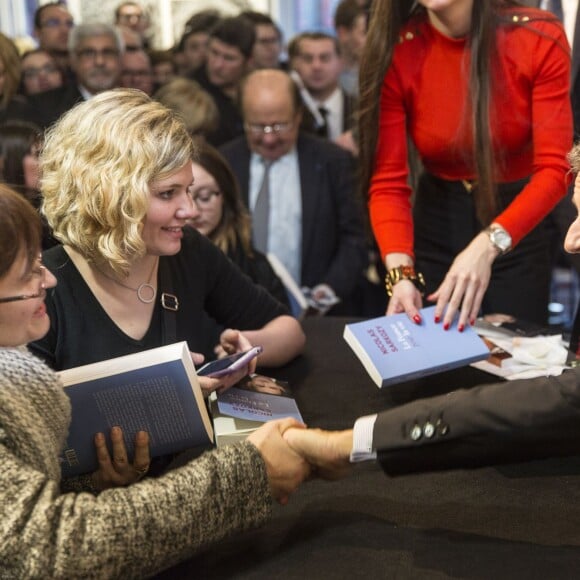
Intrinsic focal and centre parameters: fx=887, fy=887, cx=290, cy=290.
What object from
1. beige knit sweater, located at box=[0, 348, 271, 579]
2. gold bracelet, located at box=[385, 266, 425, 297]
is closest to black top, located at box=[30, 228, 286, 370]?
gold bracelet, located at box=[385, 266, 425, 297]

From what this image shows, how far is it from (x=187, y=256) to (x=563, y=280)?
→ 395cm

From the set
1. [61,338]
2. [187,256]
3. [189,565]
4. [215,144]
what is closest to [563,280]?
[215,144]

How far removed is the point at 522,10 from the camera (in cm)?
223

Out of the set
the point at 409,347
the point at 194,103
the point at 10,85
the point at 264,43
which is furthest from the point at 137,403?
the point at 264,43

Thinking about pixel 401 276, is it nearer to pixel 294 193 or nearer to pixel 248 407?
pixel 248 407

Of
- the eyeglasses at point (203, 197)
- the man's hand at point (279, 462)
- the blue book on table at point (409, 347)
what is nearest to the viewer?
the man's hand at point (279, 462)

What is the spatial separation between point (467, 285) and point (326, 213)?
1.99m

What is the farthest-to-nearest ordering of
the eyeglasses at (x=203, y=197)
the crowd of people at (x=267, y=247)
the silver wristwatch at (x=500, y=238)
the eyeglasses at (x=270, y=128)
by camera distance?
the eyeglasses at (x=270, y=128) → the eyeglasses at (x=203, y=197) → the silver wristwatch at (x=500, y=238) → the crowd of people at (x=267, y=247)

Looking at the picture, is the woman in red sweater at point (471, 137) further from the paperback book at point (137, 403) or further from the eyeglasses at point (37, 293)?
the eyeglasses at point (37, 293)

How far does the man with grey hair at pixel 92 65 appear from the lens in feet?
15.7

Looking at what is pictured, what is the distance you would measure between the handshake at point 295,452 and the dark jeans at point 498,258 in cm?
116

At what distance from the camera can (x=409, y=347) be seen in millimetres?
1854

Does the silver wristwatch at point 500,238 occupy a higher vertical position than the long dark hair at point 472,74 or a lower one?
lower

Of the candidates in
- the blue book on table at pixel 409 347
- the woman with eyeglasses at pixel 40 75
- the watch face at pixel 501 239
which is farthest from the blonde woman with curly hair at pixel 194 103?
the blue book on table at pixel 409 347
